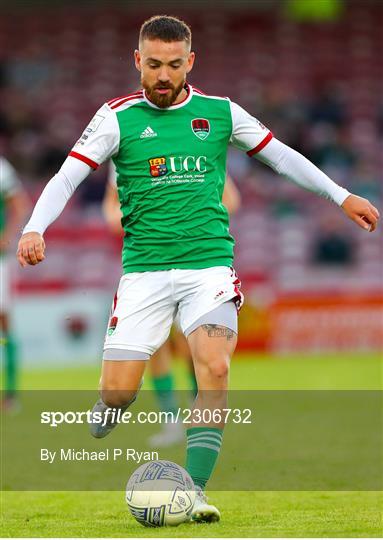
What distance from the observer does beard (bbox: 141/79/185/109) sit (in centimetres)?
558

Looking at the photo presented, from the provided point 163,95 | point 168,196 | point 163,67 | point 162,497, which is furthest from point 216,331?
point 163,67

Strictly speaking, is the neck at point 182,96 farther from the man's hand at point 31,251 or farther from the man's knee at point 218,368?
the man's knee at point 218,368

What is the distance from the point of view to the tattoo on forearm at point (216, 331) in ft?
18.1

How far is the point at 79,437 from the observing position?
28.7 feet

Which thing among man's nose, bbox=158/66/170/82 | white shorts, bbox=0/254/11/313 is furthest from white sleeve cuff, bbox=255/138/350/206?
white shorts, bbox=0/254/11/313

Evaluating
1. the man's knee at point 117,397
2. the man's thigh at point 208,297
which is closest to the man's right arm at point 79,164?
the man's thigh at point 208,297

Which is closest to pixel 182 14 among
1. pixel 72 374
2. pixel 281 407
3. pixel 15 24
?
pixel 15 24

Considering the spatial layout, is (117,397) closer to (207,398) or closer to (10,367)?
(207,398)

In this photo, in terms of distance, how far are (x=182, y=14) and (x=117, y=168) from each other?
19.3m

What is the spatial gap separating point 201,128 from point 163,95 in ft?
0.84

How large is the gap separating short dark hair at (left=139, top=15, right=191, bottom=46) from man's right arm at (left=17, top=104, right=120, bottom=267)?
0.41 metres

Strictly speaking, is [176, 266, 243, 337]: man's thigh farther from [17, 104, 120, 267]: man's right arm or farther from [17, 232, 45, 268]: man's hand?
[17, 232, 45, 268]: man's hand

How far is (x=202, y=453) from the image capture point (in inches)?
214

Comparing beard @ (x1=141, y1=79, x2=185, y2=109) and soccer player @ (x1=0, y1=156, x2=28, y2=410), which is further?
soccer player @ (x1=0, y1=156, x2=28, y2=410)
